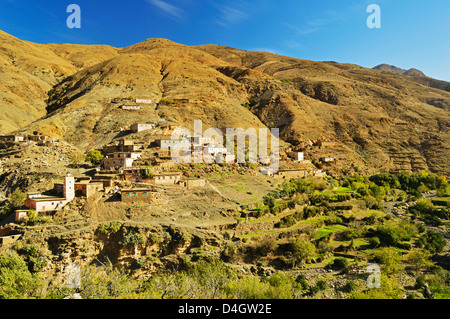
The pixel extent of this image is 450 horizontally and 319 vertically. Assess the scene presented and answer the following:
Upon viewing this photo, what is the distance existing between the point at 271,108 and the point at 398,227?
161ft

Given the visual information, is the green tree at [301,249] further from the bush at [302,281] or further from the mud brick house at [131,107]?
the mud brick house at [131,107]

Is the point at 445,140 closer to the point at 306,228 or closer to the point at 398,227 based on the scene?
the point at 398,227

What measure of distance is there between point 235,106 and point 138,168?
43762 millimetres

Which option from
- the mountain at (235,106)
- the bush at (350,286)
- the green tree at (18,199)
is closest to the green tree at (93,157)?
the mountain at (235,106)

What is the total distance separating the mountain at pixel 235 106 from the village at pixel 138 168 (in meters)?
5.94

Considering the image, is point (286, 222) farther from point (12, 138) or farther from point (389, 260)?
point (12, 138)

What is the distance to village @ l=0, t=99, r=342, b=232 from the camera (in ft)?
78.6

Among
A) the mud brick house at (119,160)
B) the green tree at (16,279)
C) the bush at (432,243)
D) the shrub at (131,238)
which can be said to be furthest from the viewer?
the mud brick house at (119,160)

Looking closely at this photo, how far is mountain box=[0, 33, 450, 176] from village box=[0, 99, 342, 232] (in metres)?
5.94

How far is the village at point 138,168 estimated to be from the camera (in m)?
24.0

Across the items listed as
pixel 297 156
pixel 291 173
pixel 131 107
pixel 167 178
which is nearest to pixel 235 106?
pixel 297 156

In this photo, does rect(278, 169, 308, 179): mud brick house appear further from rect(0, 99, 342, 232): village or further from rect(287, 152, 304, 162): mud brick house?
rect(287, 152, 304, 162): mud brick house

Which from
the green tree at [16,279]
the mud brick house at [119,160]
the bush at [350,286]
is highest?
the mud brick house at [119,160]

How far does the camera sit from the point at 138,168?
99.3 ft
